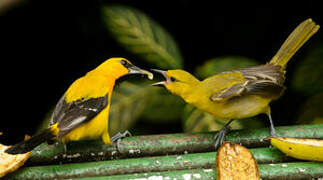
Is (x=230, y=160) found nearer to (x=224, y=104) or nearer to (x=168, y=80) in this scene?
(x=224, y=104)

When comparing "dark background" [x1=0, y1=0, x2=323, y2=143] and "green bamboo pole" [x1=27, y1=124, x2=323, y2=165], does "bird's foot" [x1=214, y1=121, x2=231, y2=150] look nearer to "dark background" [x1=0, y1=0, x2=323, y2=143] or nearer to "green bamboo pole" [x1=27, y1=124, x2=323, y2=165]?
"green bamboo pole" [x1=27, y1=124, x2=323, y2=165]

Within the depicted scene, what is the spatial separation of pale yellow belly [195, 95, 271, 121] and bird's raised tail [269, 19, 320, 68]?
0.24m

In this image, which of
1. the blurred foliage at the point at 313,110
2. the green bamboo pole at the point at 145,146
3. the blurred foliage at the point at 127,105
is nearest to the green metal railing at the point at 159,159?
the green bamboo pole at the point at 145,146

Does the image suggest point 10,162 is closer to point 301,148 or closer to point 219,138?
point 219,138

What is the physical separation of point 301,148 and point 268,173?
0.16 m

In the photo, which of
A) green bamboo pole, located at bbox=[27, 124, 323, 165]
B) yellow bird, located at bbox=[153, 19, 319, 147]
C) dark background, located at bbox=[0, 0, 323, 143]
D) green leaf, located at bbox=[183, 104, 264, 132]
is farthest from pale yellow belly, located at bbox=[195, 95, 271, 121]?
dark background, located at bbox=[0, 0, 323, 143]

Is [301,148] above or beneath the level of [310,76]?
beneath

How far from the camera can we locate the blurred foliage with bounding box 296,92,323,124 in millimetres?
2459

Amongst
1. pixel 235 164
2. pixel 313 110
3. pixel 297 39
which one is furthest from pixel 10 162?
pixel 313 110

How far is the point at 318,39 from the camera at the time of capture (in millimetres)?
2729

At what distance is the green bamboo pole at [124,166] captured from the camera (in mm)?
1635

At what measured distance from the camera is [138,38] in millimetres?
2516

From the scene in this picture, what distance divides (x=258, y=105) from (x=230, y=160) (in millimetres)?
335

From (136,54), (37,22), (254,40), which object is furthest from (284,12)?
(37,22)
